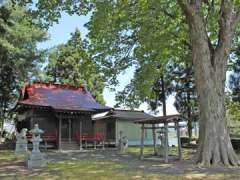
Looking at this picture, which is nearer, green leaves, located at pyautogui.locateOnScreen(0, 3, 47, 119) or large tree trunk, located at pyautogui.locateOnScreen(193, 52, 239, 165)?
large tree trunk, located at pyautogui.locateOnScreen(193, 52, 239, 165)

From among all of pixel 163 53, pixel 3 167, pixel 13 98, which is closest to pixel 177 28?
pixel 163 53

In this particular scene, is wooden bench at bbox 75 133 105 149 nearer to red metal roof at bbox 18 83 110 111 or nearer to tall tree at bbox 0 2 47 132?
red metal roof at bbox 18 83 110 111

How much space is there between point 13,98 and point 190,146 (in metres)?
18.5

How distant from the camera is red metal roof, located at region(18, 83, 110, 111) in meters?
28.2

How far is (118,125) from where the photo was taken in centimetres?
3784

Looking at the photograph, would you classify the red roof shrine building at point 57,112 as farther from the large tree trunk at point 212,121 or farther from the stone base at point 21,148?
the large tree trunk at point 212,121

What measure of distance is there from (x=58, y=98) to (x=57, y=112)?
2.45 metres

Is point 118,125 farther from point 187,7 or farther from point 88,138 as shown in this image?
point 187,7

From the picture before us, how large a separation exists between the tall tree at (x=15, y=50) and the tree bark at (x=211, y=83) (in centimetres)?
1568

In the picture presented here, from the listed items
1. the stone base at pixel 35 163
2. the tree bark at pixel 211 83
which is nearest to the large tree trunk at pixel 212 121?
the tree bark at pixel 211 83

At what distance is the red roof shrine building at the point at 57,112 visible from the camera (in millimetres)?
27922

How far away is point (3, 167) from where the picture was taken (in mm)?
14492

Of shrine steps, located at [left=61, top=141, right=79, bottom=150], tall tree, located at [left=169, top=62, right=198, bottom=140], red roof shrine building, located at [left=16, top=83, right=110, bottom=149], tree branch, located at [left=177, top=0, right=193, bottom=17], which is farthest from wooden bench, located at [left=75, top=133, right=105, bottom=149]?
tree branch, located at [left=177, top=0, right=193, bottom=17]

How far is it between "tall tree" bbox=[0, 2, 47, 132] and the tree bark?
15.7m
